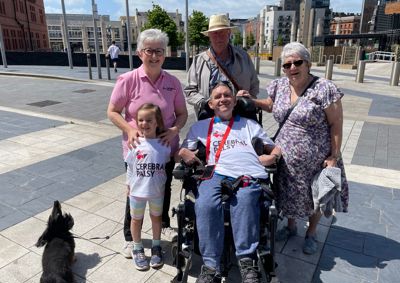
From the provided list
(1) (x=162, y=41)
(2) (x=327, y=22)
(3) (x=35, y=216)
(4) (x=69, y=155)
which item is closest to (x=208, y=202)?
(1) (x=162, y=41)

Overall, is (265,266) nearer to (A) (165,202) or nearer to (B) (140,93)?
(A) (165,202)

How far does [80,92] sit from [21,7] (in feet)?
133

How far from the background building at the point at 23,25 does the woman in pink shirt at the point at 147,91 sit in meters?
42.2

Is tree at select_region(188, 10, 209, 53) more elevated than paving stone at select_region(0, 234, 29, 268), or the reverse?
tree at select_region(188, 10, 209, 53)

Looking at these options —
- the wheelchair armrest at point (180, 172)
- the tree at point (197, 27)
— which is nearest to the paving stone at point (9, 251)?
the wheelchair armrest at point (180, 172)

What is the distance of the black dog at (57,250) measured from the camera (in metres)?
2.27

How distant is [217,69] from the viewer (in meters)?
3.01

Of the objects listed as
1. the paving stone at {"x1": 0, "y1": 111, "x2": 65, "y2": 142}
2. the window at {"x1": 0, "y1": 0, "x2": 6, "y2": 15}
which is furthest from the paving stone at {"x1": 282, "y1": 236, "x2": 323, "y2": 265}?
the window at {"x1": 0, "y1": 0, "x2": 6, "y2": 15}

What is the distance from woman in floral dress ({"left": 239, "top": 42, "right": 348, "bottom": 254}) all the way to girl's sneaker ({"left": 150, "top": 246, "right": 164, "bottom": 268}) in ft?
3.82

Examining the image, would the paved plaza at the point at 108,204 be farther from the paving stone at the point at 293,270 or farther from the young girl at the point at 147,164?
the young girl at the point at 147,164

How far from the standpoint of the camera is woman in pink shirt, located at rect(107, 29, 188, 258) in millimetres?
2488

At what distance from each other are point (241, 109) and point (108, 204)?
79.5 inches

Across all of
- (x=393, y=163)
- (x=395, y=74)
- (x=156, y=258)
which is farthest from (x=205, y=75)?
(x=395, y=74)

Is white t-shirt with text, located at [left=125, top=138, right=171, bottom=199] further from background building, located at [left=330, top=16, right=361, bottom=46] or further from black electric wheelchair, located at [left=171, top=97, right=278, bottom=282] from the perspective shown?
background building, located at [left=330, top=16, right=361, bottom=46]
